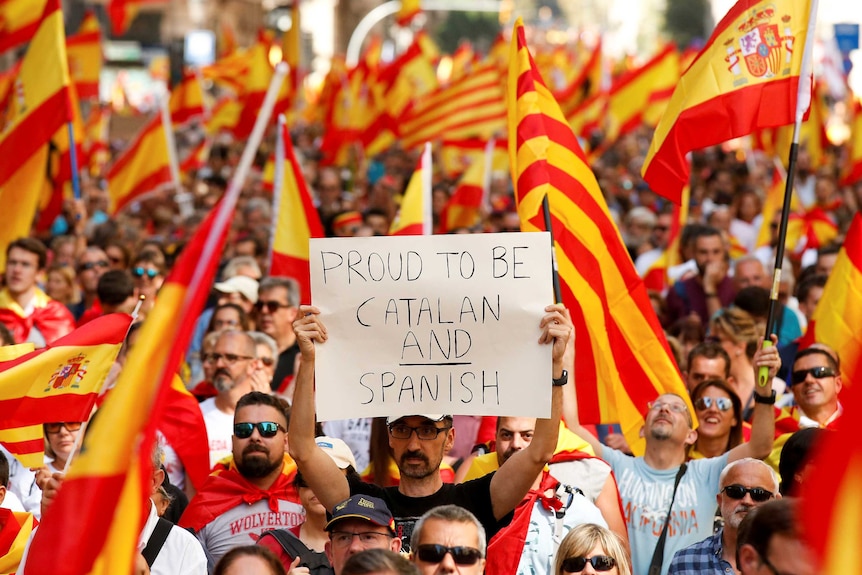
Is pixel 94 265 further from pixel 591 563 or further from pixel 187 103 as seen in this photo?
pixel 187 103

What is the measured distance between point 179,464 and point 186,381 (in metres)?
1.99

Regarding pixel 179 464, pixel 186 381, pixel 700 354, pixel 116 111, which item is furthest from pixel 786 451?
pixel 116 111

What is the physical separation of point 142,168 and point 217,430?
775 centimetres

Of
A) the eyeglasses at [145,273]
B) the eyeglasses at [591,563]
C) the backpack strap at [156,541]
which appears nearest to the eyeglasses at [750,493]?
the eyeglasses at [591,563]

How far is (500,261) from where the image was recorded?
209 inches

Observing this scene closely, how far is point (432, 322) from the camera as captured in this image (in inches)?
209

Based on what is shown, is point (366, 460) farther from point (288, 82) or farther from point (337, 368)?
point (288, 82)

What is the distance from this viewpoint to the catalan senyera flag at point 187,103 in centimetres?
1914

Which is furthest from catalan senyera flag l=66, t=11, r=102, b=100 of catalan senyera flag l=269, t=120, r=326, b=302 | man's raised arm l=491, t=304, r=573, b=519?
man's raised arm l=491, t=304, r=573, b=519

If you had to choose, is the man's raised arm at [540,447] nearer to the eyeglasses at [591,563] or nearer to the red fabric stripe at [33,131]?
the eyeglasses at [591,563]

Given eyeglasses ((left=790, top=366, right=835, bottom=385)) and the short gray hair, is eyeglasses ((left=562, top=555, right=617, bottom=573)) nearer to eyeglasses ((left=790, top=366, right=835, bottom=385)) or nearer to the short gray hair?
the short gray hair

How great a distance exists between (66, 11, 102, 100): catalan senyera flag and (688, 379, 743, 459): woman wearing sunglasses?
11.9m

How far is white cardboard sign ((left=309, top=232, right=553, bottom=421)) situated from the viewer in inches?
206

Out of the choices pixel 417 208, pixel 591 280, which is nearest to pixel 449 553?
pixel 591 280
